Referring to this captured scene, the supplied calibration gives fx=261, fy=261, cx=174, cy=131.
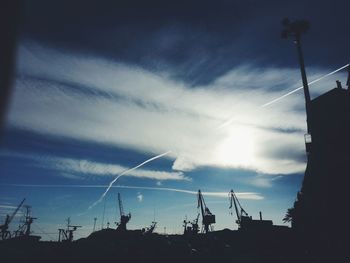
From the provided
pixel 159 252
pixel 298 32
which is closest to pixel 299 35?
pixel 298 32

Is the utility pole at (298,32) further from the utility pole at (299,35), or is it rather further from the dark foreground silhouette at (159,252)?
the dark foreground silhouette at (159,252)

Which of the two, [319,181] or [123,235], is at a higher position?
[319,181]

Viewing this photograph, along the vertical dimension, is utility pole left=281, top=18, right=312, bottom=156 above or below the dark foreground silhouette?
above

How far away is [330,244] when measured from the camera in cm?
3250

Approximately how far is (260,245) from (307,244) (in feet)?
78.2

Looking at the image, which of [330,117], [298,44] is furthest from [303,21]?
[330,117]

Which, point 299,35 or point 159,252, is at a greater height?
point 299,35

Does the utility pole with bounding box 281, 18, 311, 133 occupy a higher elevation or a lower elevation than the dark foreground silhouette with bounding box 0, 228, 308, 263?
higher

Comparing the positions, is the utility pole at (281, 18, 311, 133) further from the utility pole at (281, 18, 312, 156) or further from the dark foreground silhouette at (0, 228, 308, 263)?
the dark foreground silhouette at (0, 228, 308, 263)

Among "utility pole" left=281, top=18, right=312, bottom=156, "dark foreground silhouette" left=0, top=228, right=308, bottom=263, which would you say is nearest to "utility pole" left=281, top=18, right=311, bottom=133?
"utility pole" left=281, top=18, right=312, bottom=156

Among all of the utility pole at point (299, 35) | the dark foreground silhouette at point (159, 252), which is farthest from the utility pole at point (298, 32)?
the dark foreground silhouette at point (159, 252)

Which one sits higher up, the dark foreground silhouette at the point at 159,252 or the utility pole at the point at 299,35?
the utility pole at the point at 299,35

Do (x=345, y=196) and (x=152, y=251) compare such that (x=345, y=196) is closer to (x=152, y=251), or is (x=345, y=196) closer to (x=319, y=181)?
(x=319, y=181)

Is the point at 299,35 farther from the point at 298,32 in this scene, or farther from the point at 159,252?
the point at 159,252
